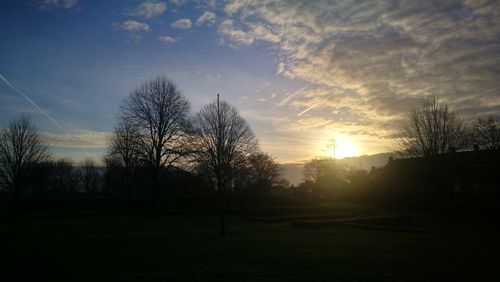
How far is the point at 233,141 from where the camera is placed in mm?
54219

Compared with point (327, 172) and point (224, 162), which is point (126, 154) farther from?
point (327, 172)

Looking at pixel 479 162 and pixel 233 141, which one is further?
pixel 233 141

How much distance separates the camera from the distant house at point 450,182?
43.1 meters

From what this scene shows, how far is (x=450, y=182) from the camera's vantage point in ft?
156

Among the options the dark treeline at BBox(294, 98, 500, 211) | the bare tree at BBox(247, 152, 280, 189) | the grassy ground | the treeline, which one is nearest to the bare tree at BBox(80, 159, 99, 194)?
the treeline

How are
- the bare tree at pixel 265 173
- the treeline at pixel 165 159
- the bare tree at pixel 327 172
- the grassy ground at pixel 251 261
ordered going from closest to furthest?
the grassy ground at pixel 251 261
the treeline at pixel 165 159
the bare tree at pixel 265 173
the bare tree at pixel 327 172

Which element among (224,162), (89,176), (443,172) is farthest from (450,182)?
(89,176)

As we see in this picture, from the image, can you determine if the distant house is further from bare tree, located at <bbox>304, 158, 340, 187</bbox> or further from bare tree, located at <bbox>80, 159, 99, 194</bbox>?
bare tree, located at <bbox>80, 159, 99, 194</bbox>

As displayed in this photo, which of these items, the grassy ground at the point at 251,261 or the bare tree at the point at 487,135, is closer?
the grassy ground at the point at 251,261

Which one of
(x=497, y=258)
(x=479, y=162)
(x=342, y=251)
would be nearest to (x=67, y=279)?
(x=342, y=251)

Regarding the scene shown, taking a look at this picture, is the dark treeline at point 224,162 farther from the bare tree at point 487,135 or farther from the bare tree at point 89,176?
the bare tree at point 89,176

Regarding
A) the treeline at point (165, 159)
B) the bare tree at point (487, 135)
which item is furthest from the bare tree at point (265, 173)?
the bare tree at point (487, 135)

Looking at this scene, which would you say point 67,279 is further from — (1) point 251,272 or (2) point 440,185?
(2) point 440,185

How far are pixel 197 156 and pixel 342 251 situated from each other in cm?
3262
